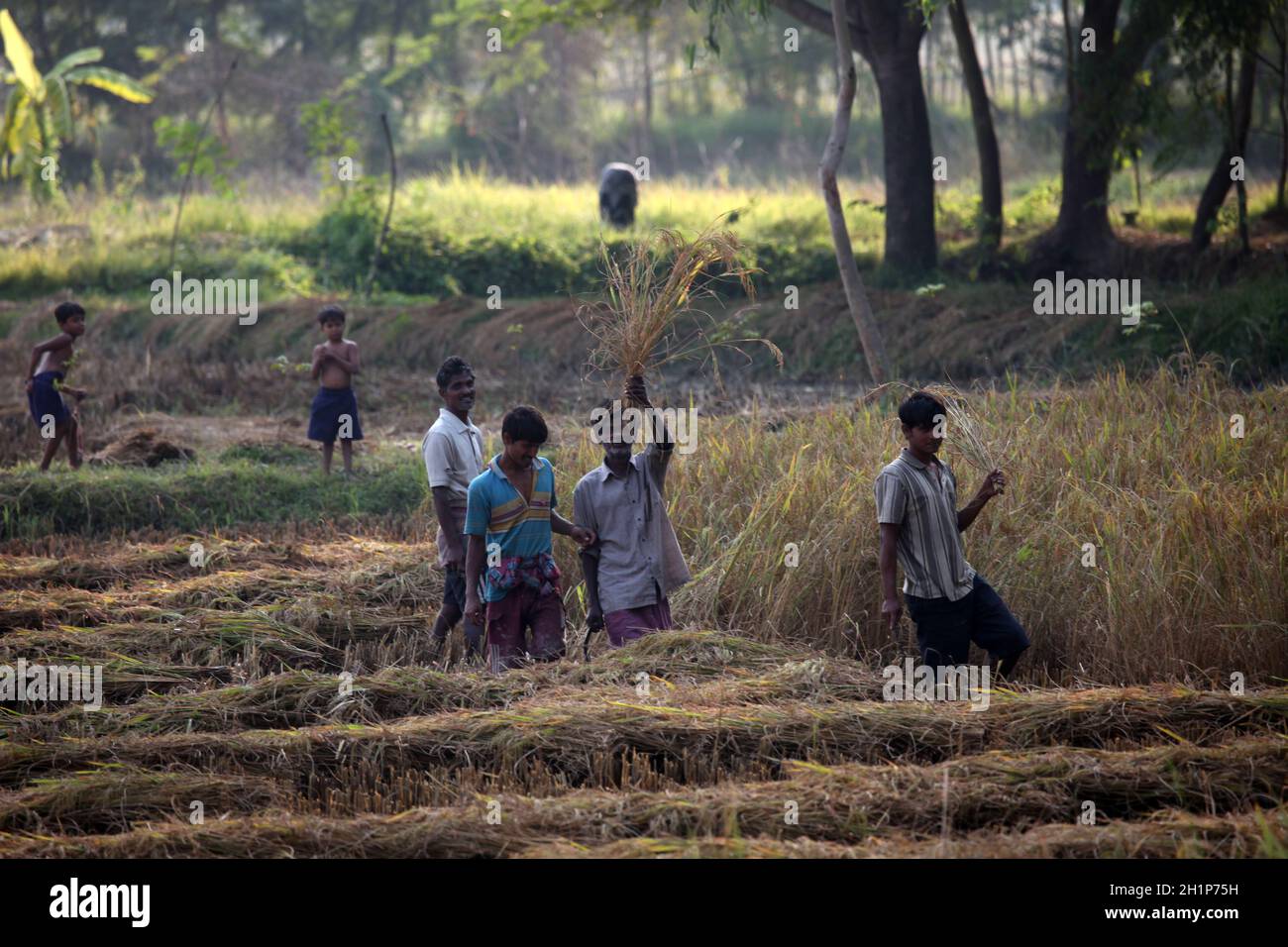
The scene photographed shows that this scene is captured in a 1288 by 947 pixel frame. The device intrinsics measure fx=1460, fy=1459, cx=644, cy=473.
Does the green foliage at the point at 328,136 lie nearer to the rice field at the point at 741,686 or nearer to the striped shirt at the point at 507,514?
the rice field at the point at 741,686

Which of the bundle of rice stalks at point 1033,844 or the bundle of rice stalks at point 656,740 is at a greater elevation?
the bundle of rice stalks at point 656,740

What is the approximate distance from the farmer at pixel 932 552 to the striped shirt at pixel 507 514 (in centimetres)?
128

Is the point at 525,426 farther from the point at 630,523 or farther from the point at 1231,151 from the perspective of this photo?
the point at 1231,151

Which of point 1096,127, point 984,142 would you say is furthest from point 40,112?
point 1096,127

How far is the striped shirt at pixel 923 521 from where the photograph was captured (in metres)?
5.18

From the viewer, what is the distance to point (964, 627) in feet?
17.4

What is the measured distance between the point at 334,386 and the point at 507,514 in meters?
3.92

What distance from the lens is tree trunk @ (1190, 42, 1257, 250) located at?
12711 mm

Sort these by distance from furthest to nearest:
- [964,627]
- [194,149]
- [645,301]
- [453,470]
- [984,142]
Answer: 1. [194,149]
2. [984,142]
3. [453,470]
4. [645,301]
5. [964,627]

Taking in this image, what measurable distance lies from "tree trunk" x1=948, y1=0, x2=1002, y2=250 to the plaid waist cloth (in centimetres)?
980

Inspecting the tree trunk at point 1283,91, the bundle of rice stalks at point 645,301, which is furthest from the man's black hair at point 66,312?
the tree trunk at point 1283,91

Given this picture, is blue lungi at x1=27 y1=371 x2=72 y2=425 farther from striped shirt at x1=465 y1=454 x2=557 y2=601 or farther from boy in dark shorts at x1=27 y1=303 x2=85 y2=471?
striped shirt at x1=465 y1=454 x2=557 y2=601

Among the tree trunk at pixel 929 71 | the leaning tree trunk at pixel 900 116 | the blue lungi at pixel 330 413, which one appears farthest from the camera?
the tree trunk at pixel 929 71
